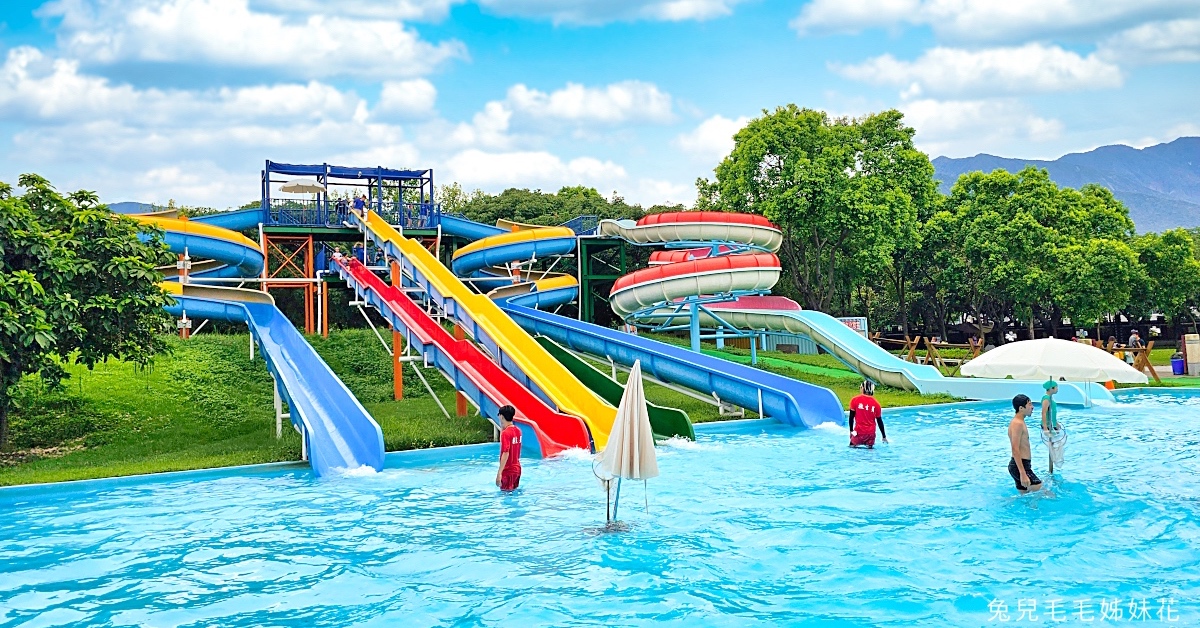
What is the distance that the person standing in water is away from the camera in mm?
10805

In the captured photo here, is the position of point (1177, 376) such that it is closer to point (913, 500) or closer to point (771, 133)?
point (771, 133)

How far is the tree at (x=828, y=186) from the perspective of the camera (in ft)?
112

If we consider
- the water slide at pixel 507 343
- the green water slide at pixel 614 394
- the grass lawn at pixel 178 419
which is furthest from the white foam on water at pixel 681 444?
the grass lawn at pixel 178 419

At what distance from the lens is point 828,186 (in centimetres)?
3403

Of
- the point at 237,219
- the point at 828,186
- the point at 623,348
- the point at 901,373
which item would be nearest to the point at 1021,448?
the point at 623,348

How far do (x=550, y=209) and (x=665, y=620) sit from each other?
39.9 meters

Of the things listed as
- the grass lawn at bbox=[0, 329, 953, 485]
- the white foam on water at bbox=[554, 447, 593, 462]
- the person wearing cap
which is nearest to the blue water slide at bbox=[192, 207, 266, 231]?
the grass lawn at bbox=[0, 329, 953, 485]

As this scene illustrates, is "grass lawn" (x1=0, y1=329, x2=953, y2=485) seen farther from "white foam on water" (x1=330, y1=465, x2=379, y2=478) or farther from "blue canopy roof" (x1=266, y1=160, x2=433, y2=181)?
"blue canopy roof" (x1=266, y1=160, x2=433, y2=181)

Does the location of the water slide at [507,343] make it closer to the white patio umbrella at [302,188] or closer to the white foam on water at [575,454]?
the white foam on water at [575,454]

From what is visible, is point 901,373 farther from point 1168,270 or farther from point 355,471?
point 1168,270

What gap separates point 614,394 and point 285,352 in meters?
6.88

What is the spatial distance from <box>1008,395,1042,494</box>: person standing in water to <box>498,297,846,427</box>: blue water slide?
735 centimetres

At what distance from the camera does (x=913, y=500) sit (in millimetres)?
11648

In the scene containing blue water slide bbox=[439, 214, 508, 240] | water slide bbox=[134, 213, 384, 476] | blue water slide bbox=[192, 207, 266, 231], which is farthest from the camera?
blue water slide bbox=[439, 214, 508, 240]
